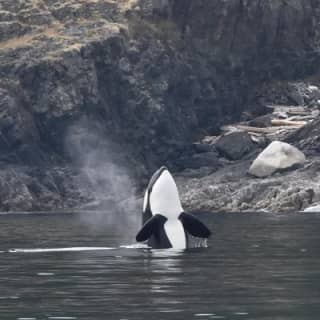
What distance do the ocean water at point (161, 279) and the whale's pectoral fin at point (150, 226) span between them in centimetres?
54

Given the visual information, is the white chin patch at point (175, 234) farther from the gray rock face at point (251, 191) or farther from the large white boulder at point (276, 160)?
the large white boulder at point (276, 160)

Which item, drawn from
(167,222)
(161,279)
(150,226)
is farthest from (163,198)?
(161,279)

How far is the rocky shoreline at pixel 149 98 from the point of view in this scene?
92312 millimetres

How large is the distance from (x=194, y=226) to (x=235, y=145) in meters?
59.2

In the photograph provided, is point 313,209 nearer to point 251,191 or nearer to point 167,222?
point 251,191

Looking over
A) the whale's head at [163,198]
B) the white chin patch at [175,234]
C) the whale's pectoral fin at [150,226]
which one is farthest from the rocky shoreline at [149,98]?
the whale's pectoral fin at [150,226]

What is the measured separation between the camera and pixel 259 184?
83.9 metres

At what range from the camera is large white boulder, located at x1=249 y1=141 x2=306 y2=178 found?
284ft

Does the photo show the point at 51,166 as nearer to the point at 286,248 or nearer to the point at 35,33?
the point at 35,33

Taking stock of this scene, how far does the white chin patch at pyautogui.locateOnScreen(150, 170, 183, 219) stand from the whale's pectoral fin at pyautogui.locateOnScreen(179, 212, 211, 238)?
24cm

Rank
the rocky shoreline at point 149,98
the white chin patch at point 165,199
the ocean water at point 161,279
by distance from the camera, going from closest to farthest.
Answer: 1. the ocean water at point 161,279
2. the white chin patch at point 165,199
3. the rocky shoreline at point 149,98

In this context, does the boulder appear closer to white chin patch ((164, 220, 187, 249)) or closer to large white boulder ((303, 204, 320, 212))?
large white boulder ((303, 204, 320, 212))

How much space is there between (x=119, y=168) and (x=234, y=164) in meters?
11.0

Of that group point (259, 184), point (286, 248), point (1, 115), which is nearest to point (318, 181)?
point (259, 184)
